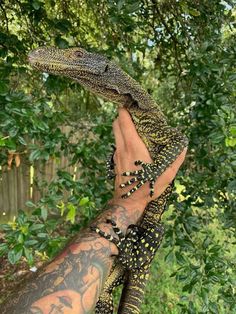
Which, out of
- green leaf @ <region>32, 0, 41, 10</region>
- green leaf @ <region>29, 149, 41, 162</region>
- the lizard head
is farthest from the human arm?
green leaf @ <region>32, 0, 41, 10</region>

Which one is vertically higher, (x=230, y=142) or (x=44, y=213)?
(x=230, y=142)

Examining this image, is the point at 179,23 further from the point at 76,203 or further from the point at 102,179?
the point at 76,203

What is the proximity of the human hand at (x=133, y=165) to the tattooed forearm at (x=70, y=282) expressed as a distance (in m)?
0.47

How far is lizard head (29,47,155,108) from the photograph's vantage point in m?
3.00

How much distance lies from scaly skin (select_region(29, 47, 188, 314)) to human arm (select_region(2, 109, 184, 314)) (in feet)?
0.34

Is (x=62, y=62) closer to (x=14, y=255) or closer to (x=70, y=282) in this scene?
(x=14, y=255)

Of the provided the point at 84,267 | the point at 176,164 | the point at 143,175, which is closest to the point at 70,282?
the point at 84,267

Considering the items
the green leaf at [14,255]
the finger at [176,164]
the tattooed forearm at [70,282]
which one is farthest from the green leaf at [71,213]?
the finger at [176,164]

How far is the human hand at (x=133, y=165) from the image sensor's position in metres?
3.13

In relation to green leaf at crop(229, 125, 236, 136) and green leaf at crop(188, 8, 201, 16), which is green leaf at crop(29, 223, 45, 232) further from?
green leaf at crop(188, 8, 201, 16)

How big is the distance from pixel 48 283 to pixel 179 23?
328cm

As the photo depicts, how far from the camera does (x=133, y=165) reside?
312 centimetres

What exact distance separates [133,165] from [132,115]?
0.59 metres

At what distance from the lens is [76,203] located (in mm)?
3051
